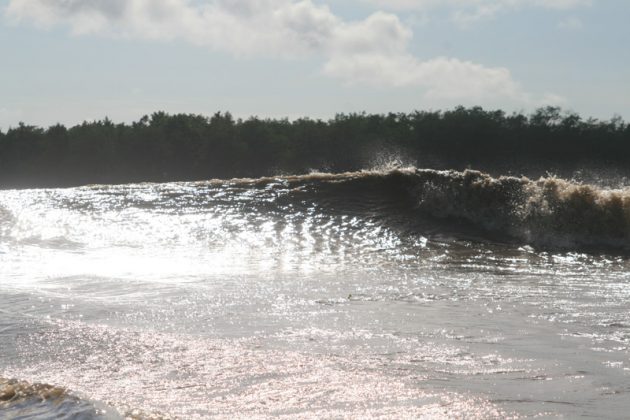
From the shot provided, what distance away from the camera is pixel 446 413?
4.03 metres

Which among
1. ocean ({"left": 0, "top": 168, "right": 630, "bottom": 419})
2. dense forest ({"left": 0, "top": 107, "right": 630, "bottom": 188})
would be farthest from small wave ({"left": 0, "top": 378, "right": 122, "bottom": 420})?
dense forest ({"left": 0, "top": 107, "right": 630, "bottom": 188})

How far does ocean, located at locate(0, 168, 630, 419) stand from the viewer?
14.2 ft

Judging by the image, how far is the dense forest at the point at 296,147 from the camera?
236 ft

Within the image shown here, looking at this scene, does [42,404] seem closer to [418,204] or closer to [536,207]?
[536,207]

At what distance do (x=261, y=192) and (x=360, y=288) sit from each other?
41.8 ft

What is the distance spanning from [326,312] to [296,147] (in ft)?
231

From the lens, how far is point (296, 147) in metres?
77.4

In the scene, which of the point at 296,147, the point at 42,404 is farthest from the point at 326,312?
the point at 296,147

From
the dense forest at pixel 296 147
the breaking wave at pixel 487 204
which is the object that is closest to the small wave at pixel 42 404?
the breaking wave at pixel 487 204

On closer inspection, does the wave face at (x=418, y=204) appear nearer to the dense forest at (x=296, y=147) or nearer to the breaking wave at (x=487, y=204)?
the breaking wave at (x=487, y=204)

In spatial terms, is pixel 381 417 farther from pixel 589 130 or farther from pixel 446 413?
pixel 589 130

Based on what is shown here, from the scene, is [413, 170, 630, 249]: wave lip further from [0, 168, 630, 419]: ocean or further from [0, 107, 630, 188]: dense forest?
[0, 107, 630, 188]: dense forest

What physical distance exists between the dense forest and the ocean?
174 ft

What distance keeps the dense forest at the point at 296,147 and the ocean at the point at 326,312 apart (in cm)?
5301
